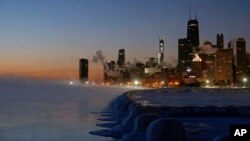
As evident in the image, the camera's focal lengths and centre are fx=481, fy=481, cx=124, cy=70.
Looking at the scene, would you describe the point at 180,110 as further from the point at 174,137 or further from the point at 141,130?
the point at 174,137

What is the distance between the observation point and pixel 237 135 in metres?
8.64

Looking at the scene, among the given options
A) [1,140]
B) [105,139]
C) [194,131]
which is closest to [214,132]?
[194,131]

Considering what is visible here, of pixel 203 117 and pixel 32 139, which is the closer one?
pixel 32 139

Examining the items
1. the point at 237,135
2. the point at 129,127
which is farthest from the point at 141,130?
the point at 237,135

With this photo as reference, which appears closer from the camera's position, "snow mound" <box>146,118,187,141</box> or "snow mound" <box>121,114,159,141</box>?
"snow mound" <box>146,118,187,141</box>

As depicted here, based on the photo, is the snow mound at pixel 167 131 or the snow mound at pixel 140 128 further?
the snow mound at pixel 140 128

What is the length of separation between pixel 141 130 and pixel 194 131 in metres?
3.17

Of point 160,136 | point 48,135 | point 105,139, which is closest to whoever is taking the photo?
point 160,136

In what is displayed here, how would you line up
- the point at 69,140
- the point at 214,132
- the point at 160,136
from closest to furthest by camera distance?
the point at 160,136, the point at 214,132, the point at 69,140

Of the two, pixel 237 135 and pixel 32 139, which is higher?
pixel 237 135

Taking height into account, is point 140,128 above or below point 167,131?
below

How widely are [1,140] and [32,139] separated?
5.32 ft

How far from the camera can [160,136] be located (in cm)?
1348

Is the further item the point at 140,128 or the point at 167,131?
the point at 140,128
